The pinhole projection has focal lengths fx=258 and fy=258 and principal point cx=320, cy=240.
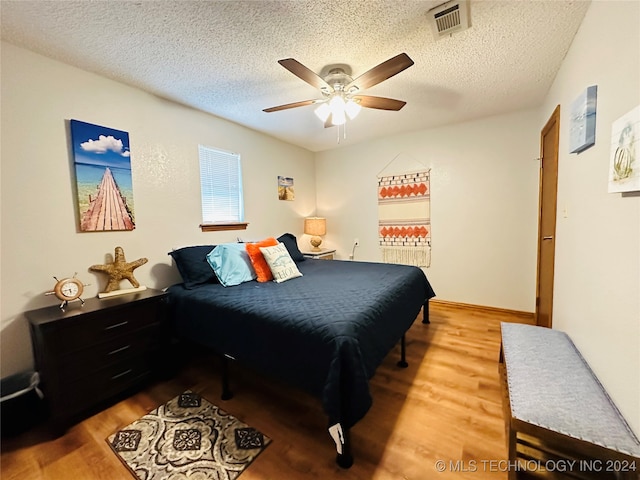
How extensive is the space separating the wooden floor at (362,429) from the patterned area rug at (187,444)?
0.06m

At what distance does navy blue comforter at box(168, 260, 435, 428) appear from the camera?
4.24ft

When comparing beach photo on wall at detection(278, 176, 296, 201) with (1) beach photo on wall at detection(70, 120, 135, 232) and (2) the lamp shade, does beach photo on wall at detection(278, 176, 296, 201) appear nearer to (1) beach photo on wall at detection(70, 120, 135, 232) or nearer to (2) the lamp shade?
(2) the lamp shade

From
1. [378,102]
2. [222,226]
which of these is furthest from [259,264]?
[378,102]

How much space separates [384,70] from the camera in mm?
1661

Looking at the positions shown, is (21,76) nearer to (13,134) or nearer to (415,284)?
(13,134)

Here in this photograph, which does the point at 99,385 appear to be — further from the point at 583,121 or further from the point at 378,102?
the point at 583,121

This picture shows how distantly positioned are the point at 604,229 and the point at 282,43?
214 cm

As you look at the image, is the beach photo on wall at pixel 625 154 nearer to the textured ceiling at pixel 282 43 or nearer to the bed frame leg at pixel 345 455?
the textured ceiling at pixel 282 43

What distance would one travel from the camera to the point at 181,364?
2.35 m

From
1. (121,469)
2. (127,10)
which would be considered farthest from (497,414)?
(127,10)

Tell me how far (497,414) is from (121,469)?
2194 millimetres

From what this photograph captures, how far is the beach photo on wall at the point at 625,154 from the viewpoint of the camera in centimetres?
98

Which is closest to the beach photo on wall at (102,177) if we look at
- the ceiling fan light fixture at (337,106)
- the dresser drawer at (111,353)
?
the dresser drawer at (111,353)

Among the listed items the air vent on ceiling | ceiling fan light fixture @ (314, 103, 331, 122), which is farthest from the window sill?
the air vent on ceiling
